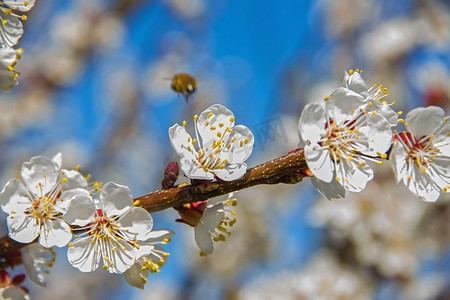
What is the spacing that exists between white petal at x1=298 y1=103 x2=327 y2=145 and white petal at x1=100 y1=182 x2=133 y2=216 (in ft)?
1.43

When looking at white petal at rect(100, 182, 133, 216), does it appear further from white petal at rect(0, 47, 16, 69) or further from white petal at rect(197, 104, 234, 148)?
white petal at rect(0, 47, 16, 69)

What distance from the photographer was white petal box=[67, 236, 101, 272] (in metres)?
1.14

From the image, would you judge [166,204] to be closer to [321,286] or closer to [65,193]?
[65,193]

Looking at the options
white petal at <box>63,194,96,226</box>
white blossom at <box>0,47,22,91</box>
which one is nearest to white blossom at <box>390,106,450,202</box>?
white petal at <box>63,194,96,226</box>

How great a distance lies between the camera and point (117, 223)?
117 cm

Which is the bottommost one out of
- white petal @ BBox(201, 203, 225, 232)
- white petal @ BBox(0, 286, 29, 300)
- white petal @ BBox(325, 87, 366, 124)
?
white petal @ BBox(0, 286, 29, 300)

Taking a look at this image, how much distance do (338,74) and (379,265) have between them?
2369mm

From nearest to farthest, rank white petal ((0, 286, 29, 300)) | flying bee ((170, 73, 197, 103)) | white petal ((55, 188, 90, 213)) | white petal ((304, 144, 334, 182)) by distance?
white petal ((304, 144, 334, 182)) < white petal ((55, 188, 90, 213)) < white petal ((0, 286, 29, 300)) < flying bee ((170, 73, 197, 103))

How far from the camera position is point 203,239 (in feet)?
4.09

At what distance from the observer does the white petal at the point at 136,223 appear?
112 cm

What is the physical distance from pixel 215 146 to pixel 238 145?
2.3 inches

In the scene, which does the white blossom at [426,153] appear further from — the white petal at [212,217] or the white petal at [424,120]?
the white petal at [212,217]

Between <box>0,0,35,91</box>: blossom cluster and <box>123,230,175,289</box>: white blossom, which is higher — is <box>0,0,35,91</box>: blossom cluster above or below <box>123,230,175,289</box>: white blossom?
above

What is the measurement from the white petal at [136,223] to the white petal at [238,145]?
23 centimetres
